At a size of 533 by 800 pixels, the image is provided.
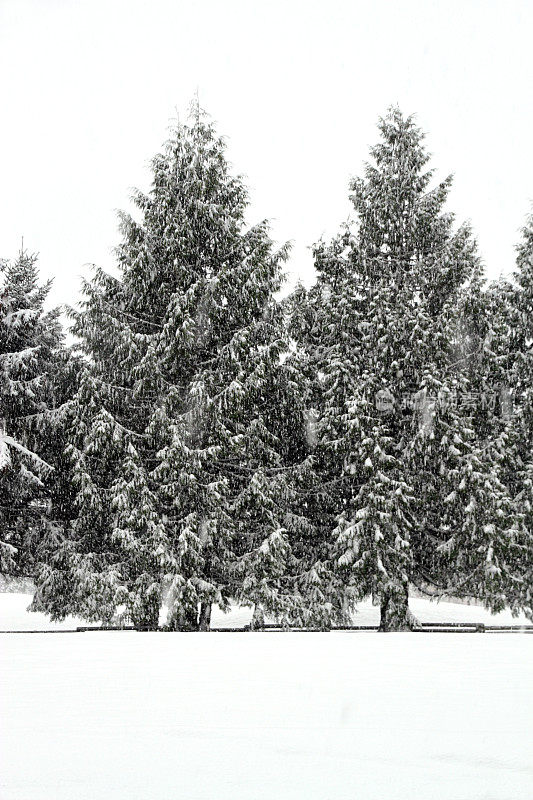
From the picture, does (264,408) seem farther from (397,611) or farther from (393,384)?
(397,611)

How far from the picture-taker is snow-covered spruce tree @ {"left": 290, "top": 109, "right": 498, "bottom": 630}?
822 inches

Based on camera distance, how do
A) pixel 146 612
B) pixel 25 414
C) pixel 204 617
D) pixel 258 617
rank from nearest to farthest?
pixel 258 617, pixel 146 612, pixel 204 617, pixel 25 414

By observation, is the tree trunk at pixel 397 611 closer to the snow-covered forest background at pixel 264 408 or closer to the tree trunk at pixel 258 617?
the snow-covered forest background at pixel 264 408

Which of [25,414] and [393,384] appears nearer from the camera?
[393,384]

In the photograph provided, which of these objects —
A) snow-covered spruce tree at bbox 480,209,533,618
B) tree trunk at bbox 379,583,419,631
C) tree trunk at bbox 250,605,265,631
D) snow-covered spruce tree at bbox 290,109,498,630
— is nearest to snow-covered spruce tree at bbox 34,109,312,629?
tree trunk at bbox 250,605,265,631

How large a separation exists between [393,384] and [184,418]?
5631 mm

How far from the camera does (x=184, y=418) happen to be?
20828mm
